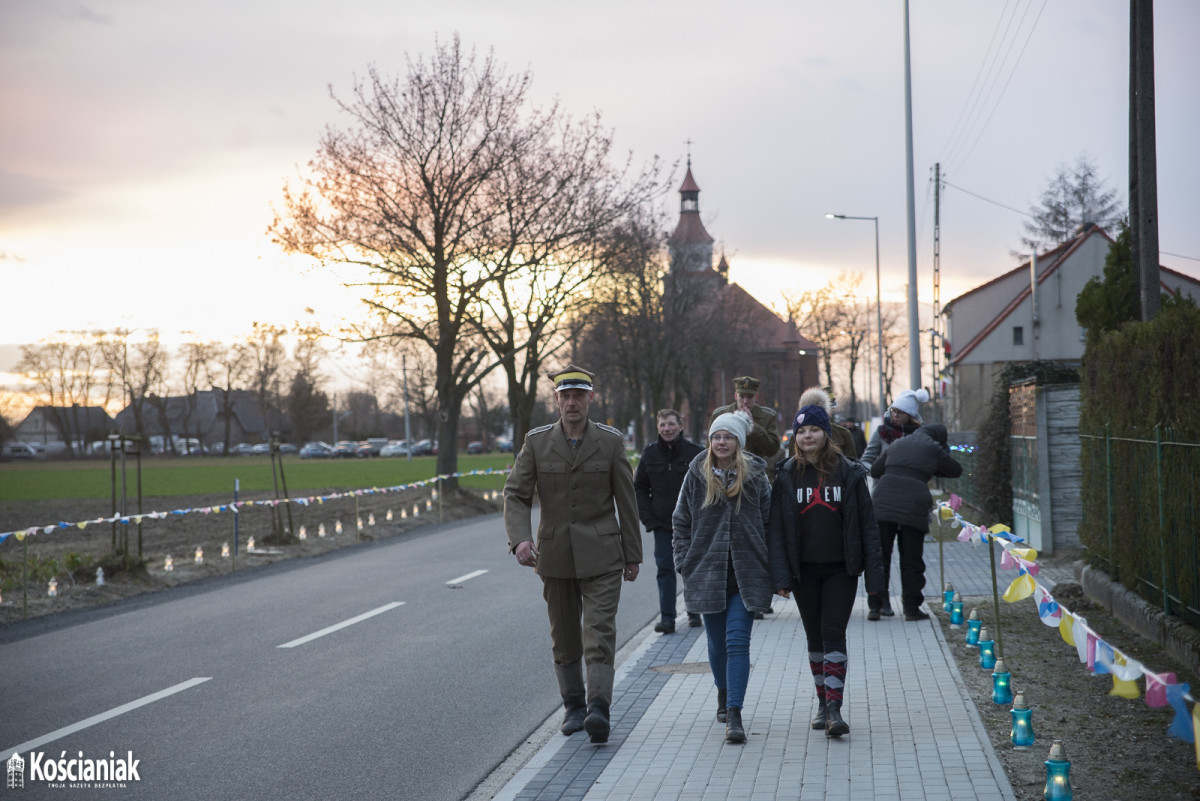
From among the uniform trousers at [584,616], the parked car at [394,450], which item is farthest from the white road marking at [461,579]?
the parked car at [394,450]

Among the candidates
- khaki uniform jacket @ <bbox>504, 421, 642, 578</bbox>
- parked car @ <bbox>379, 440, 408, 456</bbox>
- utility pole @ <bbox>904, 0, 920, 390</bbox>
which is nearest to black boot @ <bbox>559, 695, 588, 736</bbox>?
khaki uniform jacket @ <bbox>504, 421, 642, 578</bbox>

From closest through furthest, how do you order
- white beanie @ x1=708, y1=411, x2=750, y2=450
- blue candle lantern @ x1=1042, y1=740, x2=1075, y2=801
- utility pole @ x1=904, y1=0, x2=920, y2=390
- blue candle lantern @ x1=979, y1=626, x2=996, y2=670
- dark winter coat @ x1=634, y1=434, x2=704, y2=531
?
1. blue candle lantern @ x1=1042, y1=740, x2=1075, y2=801
2. white beanie @ x1=708, y1=411, x2=750, y2=450
3. blue candle lantern @ x1=979, y1=626, x2=996, y2=670
4. dark winter coat @ x1=634, y1=434, x2=704, y2=531
5. utility pole @ x1=904, y1=0, x2=920, y2=390

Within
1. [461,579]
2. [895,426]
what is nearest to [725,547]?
[895,426]

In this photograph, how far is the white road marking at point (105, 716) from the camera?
6637 millimetres

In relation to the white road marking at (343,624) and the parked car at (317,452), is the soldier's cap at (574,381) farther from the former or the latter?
the parked car at (317,452)

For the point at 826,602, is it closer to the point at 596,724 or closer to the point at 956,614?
the point at 596,724

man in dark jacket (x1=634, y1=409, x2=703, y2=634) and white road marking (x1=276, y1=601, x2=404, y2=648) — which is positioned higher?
man in dark jacket (x1=634, y1=409, x2=703, y2=634)

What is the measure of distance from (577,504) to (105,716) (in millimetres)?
3373

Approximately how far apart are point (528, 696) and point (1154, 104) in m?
9.33

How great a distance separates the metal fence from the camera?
748 centimetres

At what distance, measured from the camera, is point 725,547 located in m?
6.25

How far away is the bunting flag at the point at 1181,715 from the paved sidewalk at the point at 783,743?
1.41 m

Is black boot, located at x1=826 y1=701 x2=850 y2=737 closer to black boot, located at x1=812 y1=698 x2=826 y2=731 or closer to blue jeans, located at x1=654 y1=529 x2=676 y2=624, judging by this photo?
black boot, located at x1=812 y1=698 x2=826 y2=731

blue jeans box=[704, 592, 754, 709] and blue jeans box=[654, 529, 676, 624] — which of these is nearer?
blue jeans box=[704, 592, 754, 709]
